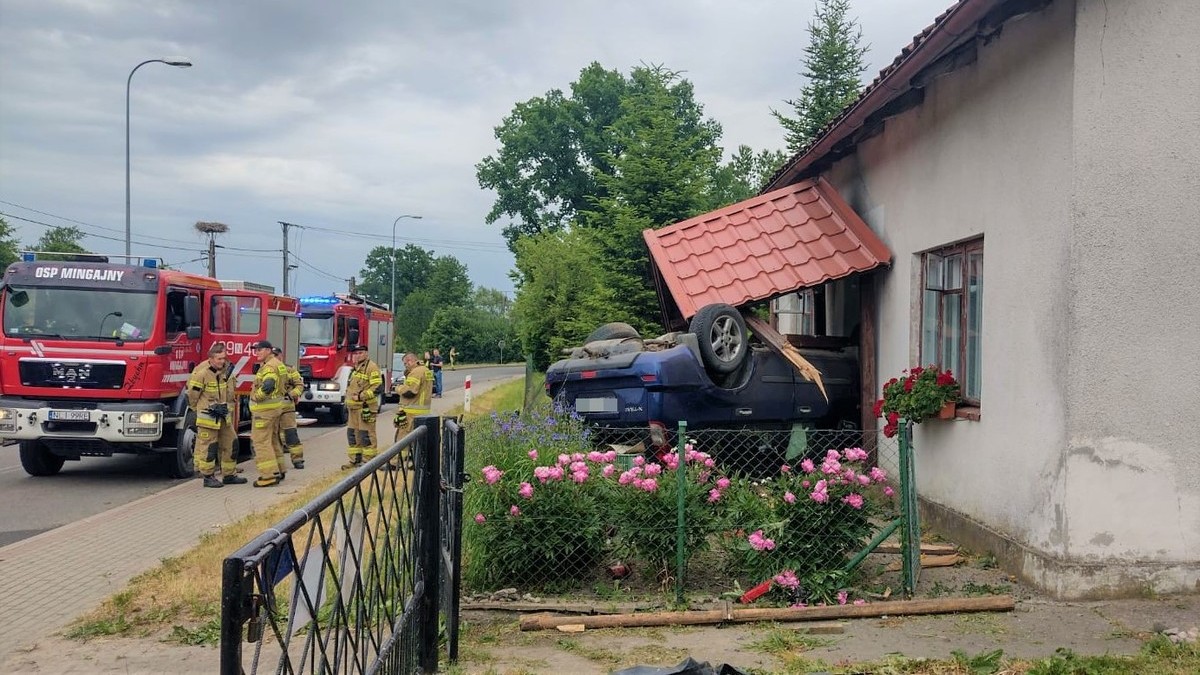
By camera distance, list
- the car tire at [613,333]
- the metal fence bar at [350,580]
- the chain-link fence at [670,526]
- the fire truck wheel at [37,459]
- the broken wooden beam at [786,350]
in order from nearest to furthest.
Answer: the metal fence bar at [350,580], the chain-link fence at [670,526], the broken wooden beam at [786,350], the car tire at [613,333], the fire truck wheel at [37,459]

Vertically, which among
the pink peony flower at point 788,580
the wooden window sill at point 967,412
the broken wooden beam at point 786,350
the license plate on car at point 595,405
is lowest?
the pink peony flower at point 788,580

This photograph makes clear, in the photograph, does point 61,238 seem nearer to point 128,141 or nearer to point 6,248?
point 6,248

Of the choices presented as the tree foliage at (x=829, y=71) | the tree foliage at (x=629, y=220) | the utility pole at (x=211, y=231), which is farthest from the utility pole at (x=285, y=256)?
the tree foliage at (x=829, y=71)

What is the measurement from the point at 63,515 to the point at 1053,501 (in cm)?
959

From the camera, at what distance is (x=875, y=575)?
6.50 meters

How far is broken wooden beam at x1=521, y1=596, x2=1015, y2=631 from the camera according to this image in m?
5.57

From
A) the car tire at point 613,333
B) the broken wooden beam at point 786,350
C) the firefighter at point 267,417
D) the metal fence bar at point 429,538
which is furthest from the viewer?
the firefighter at point 267,417

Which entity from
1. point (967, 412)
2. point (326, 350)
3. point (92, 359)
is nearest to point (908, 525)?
point (967, 412)

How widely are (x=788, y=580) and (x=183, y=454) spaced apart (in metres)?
9.43

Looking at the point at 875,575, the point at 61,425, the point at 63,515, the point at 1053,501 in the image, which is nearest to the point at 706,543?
the point at 875,575

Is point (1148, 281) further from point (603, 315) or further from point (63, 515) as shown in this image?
point (603, 315)

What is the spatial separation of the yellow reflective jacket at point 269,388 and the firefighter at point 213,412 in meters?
0.33

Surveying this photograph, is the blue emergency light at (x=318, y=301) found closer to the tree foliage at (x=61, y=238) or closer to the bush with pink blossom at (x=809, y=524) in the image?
the bush with pink blossom at (x=809, y=524)

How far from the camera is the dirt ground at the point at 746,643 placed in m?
4.98
